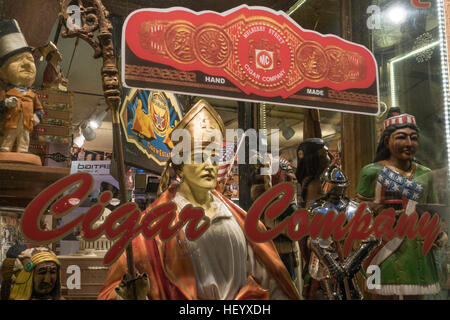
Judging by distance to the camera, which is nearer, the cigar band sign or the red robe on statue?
the red robe on statue

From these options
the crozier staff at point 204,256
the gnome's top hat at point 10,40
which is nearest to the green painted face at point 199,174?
the crozier staff at point 204,256

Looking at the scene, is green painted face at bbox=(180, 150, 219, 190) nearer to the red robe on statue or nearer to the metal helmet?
the red robe on statue

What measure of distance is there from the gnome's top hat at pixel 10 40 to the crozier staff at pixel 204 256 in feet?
2.39

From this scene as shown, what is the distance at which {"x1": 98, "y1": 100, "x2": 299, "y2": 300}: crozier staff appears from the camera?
82.9 inches

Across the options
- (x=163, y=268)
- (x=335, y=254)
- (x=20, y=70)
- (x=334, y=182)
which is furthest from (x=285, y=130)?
(x=20, y=70)

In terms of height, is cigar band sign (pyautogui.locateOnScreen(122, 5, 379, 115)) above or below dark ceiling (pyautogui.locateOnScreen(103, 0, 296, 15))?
below

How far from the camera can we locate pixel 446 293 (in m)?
2.69

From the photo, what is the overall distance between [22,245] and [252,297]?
3.18ft

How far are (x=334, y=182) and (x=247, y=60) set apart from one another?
71cm

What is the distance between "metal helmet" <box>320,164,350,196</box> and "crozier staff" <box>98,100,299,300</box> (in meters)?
0.41

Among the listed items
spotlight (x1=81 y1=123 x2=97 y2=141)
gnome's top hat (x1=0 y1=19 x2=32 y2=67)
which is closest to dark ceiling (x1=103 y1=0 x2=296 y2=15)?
gnome's top hat (x1=0 y1=19 x2=32 y2=67)

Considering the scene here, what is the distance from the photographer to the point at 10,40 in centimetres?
216

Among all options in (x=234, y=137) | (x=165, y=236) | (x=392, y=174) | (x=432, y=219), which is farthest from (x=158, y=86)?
(x=432, y=219)

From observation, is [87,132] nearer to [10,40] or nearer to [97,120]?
[97,120]
